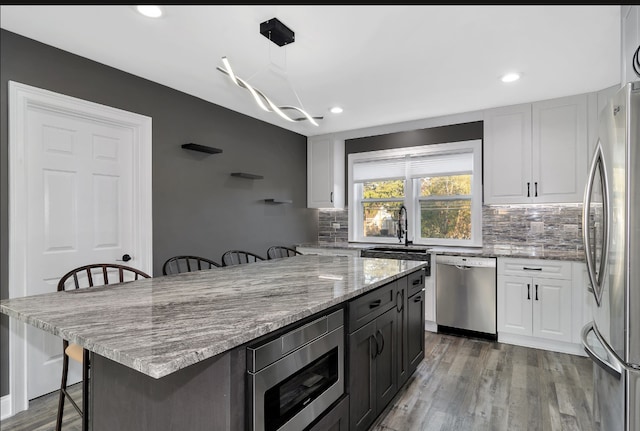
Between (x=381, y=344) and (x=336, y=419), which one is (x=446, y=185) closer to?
(x=381, y=344)

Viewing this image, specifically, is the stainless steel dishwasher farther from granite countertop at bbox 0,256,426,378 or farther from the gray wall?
the gray wall

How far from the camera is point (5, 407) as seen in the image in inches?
90.9

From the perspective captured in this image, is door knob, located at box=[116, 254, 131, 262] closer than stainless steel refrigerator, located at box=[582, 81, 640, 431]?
No

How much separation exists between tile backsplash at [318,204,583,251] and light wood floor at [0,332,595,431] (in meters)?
1.22

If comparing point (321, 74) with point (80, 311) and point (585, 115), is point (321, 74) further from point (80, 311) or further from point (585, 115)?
point (585, 115)

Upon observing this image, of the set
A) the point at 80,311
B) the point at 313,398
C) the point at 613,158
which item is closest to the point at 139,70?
the point at 80,311

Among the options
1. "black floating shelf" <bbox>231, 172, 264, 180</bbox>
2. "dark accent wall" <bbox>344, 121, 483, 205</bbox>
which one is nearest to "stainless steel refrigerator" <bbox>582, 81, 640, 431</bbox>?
"dark accent wall" <bbox>344, 121, 483, 205</bbox>

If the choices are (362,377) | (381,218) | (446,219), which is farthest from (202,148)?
(446,219)

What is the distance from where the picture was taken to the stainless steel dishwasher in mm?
3674

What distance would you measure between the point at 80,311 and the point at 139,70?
2393 mm

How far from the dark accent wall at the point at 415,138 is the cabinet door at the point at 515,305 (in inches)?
70.1

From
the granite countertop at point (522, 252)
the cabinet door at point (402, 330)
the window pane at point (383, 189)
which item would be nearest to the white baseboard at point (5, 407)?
the cabinet door at point (402, 330)

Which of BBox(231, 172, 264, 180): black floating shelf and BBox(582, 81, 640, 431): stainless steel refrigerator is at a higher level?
BBox(231, 172, 264, 180): black floating shelf

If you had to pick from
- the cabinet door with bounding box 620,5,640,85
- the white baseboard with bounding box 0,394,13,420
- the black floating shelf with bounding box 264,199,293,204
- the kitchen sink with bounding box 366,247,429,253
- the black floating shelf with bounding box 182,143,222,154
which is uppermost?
the cabinet door with bounding box 620,5,640,85
